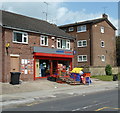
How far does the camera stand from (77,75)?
23891mm

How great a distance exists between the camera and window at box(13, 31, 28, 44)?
72.7 ft

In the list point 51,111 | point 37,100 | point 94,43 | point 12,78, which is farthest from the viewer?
point 94,43

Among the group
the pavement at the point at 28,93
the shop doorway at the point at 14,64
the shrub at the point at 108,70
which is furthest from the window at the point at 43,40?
the shrub at the point at 108,70

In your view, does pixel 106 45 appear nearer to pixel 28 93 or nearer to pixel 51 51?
pixel 51 51

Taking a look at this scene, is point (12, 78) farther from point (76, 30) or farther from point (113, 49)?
point (113, 49)

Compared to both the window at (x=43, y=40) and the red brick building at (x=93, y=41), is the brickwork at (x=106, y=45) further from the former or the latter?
the window at (x=43, y=40)

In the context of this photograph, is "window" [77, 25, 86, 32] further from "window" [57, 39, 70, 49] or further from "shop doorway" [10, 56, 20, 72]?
"shop doorway" [10, 56, 20, 72]

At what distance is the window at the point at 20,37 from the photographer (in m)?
22.2

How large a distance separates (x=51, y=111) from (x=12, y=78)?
11367 mm

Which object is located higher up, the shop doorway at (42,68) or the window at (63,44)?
the window at (63,44)

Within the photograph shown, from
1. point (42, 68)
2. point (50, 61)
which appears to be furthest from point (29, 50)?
point (50, 61)

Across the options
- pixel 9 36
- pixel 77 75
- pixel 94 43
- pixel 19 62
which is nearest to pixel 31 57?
pixel 19 62

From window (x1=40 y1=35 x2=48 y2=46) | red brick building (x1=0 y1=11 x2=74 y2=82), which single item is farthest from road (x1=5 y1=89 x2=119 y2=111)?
window (x1=40 y1=35 x2=48 y2=46)

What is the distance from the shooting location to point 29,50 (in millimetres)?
23156
